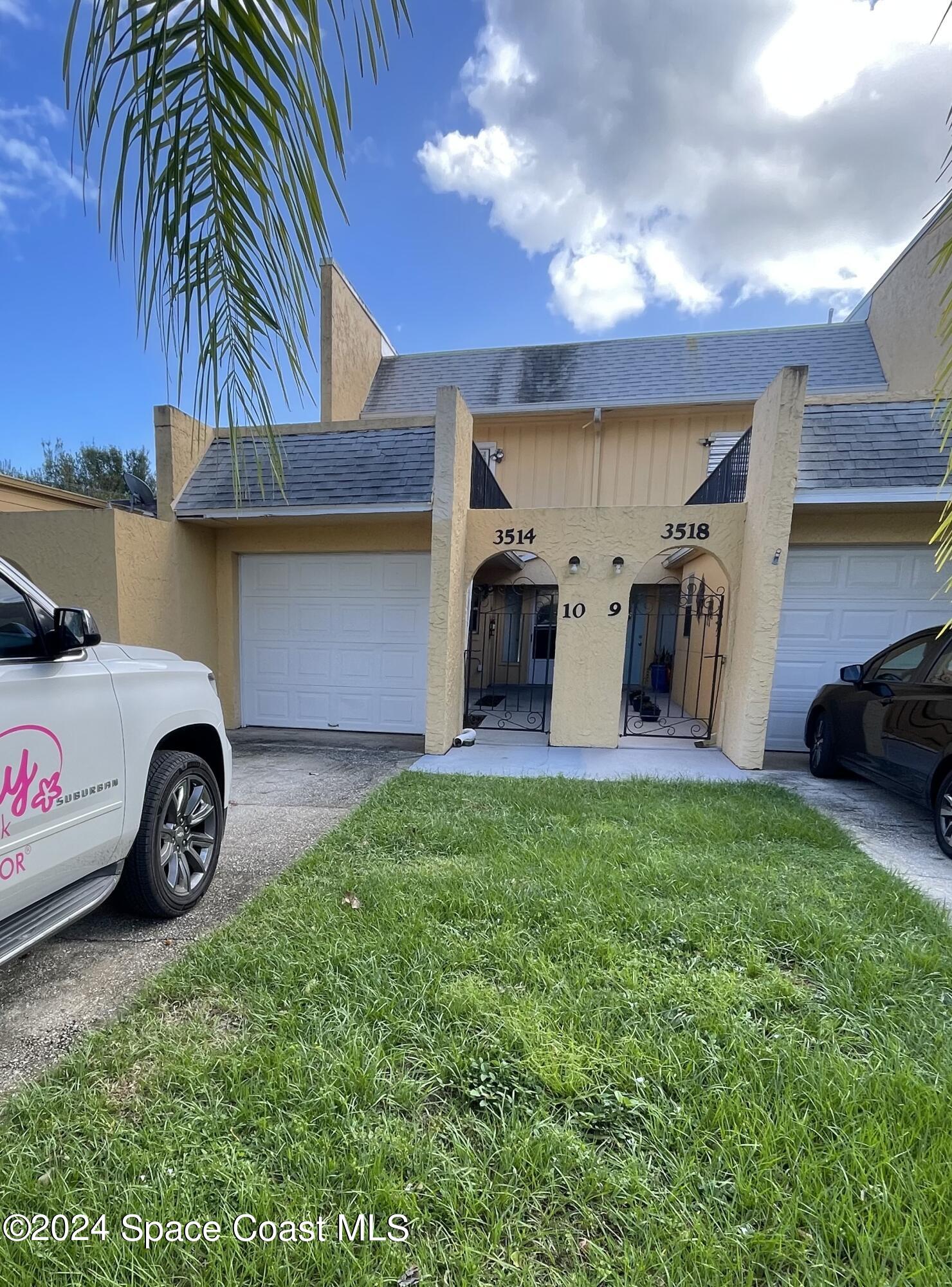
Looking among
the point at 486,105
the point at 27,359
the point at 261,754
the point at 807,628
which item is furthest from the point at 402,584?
the point at 486,105

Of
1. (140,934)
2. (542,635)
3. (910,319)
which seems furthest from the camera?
(542,635)

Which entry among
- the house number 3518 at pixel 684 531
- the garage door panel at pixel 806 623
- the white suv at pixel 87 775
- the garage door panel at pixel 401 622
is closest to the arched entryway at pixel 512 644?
the garage door panel at pixel 401 622

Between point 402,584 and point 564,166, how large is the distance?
5821mm

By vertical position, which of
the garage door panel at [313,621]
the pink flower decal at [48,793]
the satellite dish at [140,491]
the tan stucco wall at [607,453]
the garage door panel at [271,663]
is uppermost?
the tan stucco wall at [607,453]

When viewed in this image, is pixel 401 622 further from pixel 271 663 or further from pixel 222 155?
pixel 222 155

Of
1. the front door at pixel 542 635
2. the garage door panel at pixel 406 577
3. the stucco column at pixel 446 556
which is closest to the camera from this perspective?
the stucco column at pixel 446 556

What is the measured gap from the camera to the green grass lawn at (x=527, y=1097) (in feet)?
4.37

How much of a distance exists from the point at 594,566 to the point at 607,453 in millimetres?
5681

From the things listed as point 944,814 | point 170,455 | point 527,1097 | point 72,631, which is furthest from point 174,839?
point 170,455

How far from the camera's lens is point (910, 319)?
31.0 ft

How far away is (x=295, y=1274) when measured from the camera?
1271 millimetres

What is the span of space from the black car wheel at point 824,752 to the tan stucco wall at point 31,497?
11667mm

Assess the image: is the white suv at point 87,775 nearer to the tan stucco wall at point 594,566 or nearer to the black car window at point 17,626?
the black car window at point 17,626

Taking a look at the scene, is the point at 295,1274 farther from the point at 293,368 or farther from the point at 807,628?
the point at 807,628
